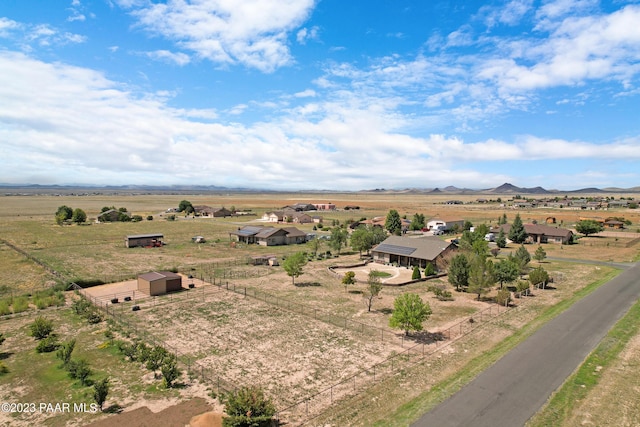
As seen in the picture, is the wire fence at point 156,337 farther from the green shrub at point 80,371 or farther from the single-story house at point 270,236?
the single-story house at point 270,236

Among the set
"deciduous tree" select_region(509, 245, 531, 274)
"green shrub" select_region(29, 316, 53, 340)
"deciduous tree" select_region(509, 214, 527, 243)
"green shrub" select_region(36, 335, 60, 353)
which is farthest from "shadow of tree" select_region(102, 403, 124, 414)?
"deciduous tree" select_region(509, 214, 527, 243)

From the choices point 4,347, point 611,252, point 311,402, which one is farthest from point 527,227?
point 4,347

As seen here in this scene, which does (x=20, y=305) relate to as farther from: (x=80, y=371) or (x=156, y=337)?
(x=80, y=371)

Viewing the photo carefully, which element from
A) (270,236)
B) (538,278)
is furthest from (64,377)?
(270,236)

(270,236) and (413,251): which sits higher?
(413,251)

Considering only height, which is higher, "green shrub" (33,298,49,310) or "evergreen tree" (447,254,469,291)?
"evergreen tree" (447,254,469,291)

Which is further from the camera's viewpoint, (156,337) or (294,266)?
(294,266)

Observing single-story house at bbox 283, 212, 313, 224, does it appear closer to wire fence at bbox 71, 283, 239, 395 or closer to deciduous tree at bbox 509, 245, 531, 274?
deciduous tree at bbox 509, 245, 531, 274
